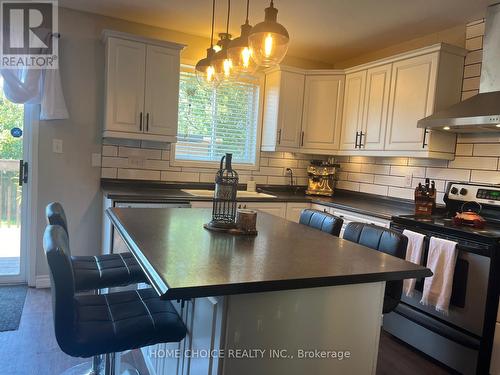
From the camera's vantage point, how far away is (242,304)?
1.17m

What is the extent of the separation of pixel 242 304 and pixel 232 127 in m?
3.05

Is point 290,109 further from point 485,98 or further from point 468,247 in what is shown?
point 468,247

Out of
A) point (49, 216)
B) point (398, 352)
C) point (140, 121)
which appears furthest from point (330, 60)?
point (49, 216)

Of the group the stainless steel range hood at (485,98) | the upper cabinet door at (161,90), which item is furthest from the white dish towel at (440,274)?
the upper cabinet door at (161,90)

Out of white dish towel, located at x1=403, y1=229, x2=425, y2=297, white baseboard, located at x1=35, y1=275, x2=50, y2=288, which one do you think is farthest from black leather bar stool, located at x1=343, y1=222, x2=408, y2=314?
white baseboard, located at x1=35, y1=275, x2=50, y2=288

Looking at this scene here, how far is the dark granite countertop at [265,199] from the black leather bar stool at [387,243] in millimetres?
971

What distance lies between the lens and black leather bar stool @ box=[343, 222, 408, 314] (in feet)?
5.82

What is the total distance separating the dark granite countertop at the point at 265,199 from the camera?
119 inches

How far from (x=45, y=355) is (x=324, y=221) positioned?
185cm

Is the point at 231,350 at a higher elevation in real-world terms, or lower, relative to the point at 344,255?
lower

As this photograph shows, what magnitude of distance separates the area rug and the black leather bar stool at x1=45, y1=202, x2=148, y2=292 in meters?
1.07

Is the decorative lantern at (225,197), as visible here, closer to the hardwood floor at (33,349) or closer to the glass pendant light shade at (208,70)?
the glass pendant light shade at (208,70)

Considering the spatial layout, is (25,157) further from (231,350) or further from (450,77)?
(450,77)
